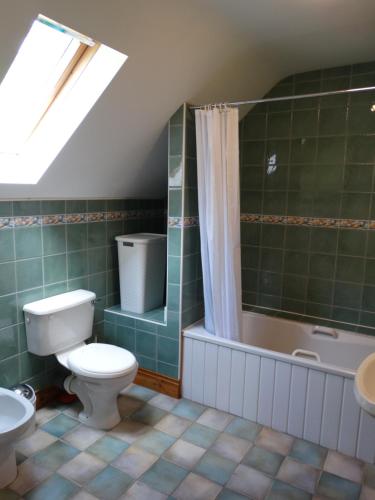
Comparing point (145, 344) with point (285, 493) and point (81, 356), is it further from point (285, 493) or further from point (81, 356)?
point (285, 493)

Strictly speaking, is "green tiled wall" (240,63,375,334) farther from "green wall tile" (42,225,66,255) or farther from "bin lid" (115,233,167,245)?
"green wall tile" (42,225,66,255)

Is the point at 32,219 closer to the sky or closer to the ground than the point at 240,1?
closer to the ground

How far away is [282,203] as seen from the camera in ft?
10.4

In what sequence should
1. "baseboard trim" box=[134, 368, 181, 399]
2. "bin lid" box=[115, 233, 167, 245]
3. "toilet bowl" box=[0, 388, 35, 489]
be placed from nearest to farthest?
1. "toilet bowl" box=[0, 388, 35, 489]
2. "baseboard trim" box=[134, 368, 181, 399]
3. "bin lid" box=[115, 233, 167, 245]

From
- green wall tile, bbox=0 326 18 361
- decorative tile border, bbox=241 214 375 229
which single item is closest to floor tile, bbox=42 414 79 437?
green wall tile, bbox=0 326 18 361

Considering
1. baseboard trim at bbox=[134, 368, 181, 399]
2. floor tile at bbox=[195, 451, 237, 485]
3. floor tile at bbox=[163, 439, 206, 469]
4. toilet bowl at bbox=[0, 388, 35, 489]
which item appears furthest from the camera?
baseboard trim at bbox=[134, 368, 181, 399]

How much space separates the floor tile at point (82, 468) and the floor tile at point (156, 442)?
26cm

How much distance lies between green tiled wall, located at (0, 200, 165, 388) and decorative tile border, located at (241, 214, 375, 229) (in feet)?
3.58

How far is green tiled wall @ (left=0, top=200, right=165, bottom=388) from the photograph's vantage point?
239 centimetres

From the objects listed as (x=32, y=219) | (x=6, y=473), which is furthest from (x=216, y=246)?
(x=6, y=473)

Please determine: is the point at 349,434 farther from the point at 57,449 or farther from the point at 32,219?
the point at 32,219

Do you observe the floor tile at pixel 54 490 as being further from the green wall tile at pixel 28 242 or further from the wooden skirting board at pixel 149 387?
the green wall tile at pixel 28 242

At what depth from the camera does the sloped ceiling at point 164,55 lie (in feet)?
5.60

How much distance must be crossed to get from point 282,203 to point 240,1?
1.61m
